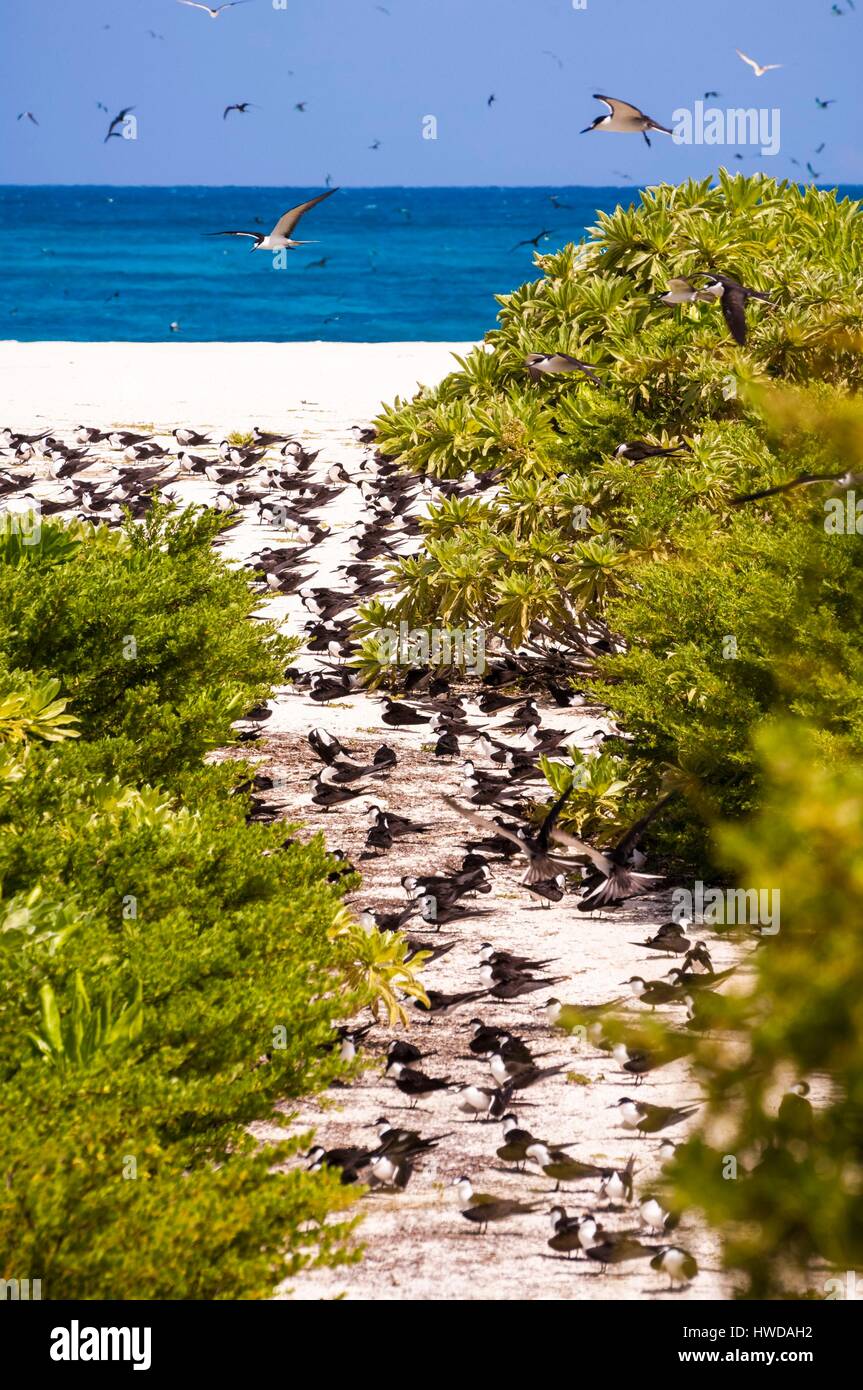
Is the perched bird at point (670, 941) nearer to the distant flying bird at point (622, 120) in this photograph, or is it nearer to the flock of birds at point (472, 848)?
the flock of birds at point (472, 848)

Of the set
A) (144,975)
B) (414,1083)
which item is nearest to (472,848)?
(414,1083)

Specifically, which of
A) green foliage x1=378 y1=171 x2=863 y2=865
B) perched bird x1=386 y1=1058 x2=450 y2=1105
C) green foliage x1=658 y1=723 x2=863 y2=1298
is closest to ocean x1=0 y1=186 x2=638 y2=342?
green foliage x1=378 y1=171 x2=863 y2=865

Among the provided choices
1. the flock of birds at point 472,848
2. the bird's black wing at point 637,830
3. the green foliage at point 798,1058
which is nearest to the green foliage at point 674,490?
the bird's black wing at point 637,830

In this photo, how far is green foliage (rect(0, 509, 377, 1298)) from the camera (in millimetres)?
3232

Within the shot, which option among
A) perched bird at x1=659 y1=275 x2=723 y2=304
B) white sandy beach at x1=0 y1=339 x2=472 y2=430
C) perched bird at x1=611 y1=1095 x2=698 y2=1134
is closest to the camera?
perched bird at x1=611 y1=1095 x2=698 y2=1134

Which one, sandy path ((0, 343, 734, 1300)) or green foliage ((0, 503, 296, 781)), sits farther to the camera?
green foliage ((0, 503, 296, 781))

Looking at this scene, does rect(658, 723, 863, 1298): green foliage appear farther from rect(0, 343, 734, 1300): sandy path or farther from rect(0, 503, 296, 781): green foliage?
rect(0, 503, 296, 781): green foliage

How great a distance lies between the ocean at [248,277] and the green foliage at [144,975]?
35.9 meters

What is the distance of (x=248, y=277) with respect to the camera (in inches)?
2948

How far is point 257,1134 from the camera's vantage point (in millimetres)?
4820

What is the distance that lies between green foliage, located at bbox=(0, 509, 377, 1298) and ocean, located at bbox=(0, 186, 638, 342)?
35944mm

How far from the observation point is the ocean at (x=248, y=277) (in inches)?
2340

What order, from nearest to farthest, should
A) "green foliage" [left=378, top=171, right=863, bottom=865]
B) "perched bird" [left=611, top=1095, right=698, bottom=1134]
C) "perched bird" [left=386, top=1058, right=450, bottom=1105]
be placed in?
"perched bird" [left=611, top=1095, right=698, bottom=1134], "perched bird" [left=386, top=1058, right=450, bottom=1105], "green foliage" [left=378, top=171, right=863, bottom=865]

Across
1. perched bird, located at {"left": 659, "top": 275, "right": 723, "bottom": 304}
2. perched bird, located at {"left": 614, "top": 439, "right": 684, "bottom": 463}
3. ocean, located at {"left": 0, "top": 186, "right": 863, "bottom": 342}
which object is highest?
ocean, located at {"left": 0, "top": 186, "right": 863, "bottom": 342}
